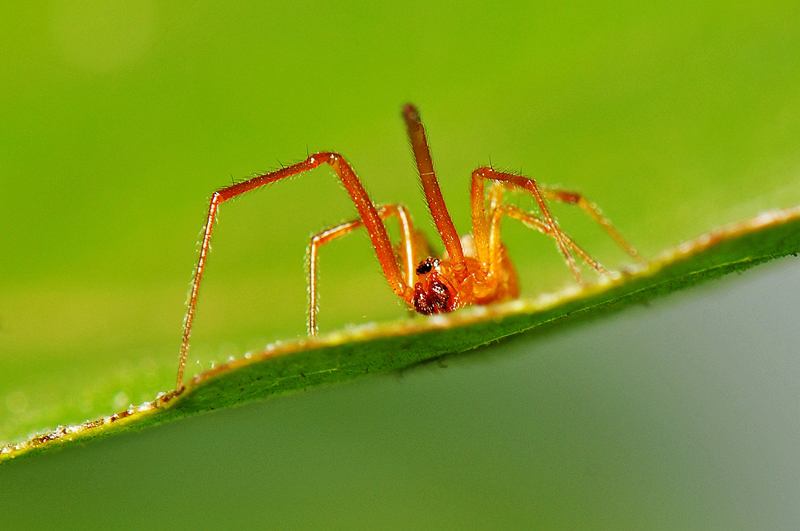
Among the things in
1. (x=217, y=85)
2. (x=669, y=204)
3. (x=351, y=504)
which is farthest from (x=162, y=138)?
(x=669, y=204)

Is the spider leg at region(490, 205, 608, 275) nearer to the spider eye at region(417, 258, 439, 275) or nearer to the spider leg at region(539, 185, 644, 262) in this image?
the spider leg at region(539, 185, 644, 262)

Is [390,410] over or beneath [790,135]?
beneath

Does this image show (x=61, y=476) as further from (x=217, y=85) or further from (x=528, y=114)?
(x=528, y=114)

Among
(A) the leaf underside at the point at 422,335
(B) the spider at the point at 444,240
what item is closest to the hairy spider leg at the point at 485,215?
(B) the spider at the point at 444,240

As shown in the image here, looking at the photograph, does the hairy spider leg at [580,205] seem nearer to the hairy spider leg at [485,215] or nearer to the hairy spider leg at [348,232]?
the hairy spider leg at [485,215]

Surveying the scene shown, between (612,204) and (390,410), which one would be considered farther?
(612,204)
